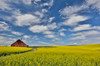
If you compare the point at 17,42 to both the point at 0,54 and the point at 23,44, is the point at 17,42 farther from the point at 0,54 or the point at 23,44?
the point at 0,54

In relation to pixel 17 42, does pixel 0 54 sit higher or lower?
lower

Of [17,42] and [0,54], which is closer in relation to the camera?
[0,54]

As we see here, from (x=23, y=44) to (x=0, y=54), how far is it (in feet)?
182

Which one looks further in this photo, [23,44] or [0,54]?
[23,44]

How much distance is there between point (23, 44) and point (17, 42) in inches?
228

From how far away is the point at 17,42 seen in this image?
73812 millimetres

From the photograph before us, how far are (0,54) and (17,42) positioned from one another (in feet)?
178

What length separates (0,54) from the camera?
22.3m

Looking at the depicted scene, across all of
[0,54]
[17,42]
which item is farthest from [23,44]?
[0,54]

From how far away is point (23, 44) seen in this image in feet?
251
